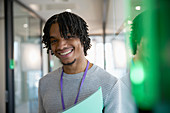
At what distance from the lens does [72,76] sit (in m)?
0.56

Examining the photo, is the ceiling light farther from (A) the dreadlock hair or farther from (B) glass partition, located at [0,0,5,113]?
(A) the dreadlock hair

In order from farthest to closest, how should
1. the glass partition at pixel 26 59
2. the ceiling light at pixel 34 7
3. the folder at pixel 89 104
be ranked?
the ceiling light at pixel 34 7
the glass partition at pixel 26 59
the folder at pixel 89 104

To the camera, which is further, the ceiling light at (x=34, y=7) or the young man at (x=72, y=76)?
the ceiling light at (x=34, y=7)

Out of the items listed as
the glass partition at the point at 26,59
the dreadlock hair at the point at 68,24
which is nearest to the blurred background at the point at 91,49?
the glass partition at the point at 26,59

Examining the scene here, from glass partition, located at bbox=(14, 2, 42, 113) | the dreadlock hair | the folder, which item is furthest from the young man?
glass partition, located at bbox=(14, 2, 42, 113)

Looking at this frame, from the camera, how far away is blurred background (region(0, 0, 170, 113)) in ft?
0.24

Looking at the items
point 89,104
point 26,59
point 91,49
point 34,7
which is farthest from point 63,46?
point 34,7

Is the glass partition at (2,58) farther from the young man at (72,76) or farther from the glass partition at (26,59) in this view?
the young man at (72,76)

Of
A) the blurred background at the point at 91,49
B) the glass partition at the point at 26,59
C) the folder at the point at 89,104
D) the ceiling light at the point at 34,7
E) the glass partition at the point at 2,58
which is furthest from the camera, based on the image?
the ceiling light at the point at 34,7

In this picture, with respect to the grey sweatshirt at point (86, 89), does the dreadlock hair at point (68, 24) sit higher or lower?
higher

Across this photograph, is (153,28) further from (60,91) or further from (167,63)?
(60,91)

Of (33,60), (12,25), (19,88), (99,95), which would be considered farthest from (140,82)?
(33,60)

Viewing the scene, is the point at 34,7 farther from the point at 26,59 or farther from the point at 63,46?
the point at 63,46

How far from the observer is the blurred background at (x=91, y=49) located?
73 millimetres
